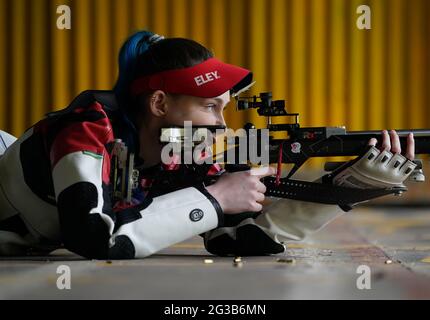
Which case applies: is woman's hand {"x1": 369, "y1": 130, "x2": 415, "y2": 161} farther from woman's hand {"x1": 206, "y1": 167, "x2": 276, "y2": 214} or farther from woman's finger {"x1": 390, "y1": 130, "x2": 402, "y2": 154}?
woman's hand {"x1": 206, "y1": 167, "x2": 276, "y2": 214}

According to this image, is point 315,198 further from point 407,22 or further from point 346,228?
point 407,22

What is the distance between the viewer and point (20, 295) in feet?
4.30

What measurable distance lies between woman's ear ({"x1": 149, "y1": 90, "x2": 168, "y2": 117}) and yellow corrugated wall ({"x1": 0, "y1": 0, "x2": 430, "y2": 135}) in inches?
90.8

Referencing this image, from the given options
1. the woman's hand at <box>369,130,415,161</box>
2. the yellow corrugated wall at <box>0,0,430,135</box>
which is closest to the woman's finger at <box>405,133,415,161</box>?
the woman's hand at <box>369,130,415,161</box>

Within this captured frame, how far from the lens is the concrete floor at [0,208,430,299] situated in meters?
1.31

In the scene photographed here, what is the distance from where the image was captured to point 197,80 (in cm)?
160

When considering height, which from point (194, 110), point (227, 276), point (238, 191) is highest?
point (194, 110)

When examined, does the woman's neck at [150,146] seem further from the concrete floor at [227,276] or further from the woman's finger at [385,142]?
the woman's finger at [385,142]

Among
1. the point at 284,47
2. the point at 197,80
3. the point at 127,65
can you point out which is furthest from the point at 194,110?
the point at 284,47

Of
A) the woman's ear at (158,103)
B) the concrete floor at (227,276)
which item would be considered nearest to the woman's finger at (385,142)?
the concrete floor at (227,276)

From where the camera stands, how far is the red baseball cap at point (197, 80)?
5.26 feet

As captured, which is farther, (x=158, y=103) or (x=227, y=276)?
(x=158, y=103)

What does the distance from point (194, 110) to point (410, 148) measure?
47cm

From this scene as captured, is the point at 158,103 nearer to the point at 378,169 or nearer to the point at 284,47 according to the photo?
the point at 378,169
